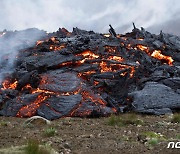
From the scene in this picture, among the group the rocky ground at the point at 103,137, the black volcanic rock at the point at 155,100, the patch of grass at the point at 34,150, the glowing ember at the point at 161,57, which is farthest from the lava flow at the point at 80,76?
the patch of grass at the point at 34,150

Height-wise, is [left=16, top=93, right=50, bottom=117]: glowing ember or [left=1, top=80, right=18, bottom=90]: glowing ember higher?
[left=1, top=80, right=18, bottom=90]: glowing ember

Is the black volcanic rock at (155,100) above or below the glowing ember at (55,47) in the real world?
below

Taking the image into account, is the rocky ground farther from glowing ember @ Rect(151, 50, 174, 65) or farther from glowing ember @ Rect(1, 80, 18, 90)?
glowing ember @ Rect(151, 50, 174, 65)

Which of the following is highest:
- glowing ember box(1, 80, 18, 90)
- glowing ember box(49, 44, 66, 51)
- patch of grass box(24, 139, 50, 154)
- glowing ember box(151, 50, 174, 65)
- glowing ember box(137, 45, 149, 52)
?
glowing ember box(49, 44, 66, 51)

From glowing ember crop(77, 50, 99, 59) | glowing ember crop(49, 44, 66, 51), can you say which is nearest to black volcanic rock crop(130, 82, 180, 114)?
glowing ember crop(77, 50, 99, 59)

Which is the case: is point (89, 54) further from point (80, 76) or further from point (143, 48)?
point (143, 48)

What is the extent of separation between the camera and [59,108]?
23250 millimetres

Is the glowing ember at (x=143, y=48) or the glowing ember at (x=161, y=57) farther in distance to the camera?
the glowing ember at (x=143, y=48)

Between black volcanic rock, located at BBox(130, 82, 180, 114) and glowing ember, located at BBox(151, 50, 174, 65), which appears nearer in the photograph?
black volcanic rock, located at BBox(130, 82, 180, 114)

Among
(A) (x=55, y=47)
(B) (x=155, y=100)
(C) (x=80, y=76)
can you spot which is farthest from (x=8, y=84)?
(B) (x=155, y=100)

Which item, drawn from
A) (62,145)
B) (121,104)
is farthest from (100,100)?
(62,145)

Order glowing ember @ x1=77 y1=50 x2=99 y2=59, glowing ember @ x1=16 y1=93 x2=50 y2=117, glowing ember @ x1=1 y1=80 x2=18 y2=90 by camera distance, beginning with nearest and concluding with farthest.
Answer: glowing ember @ x1=16 y1=93 x2=50 y2=117, glowing ember @ x1=1 y1=80 x2=18 y2=90, glowing ember @ x1=77 y1=50 x2=99 y2=59

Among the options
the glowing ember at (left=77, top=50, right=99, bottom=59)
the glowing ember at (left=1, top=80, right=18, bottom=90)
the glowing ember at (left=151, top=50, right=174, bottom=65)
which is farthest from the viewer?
the glowing ember at (left=151, top=50, right=174, bottom=65)

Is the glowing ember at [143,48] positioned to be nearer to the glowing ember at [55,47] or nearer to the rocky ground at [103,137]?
the glowing ember at [55,47]
